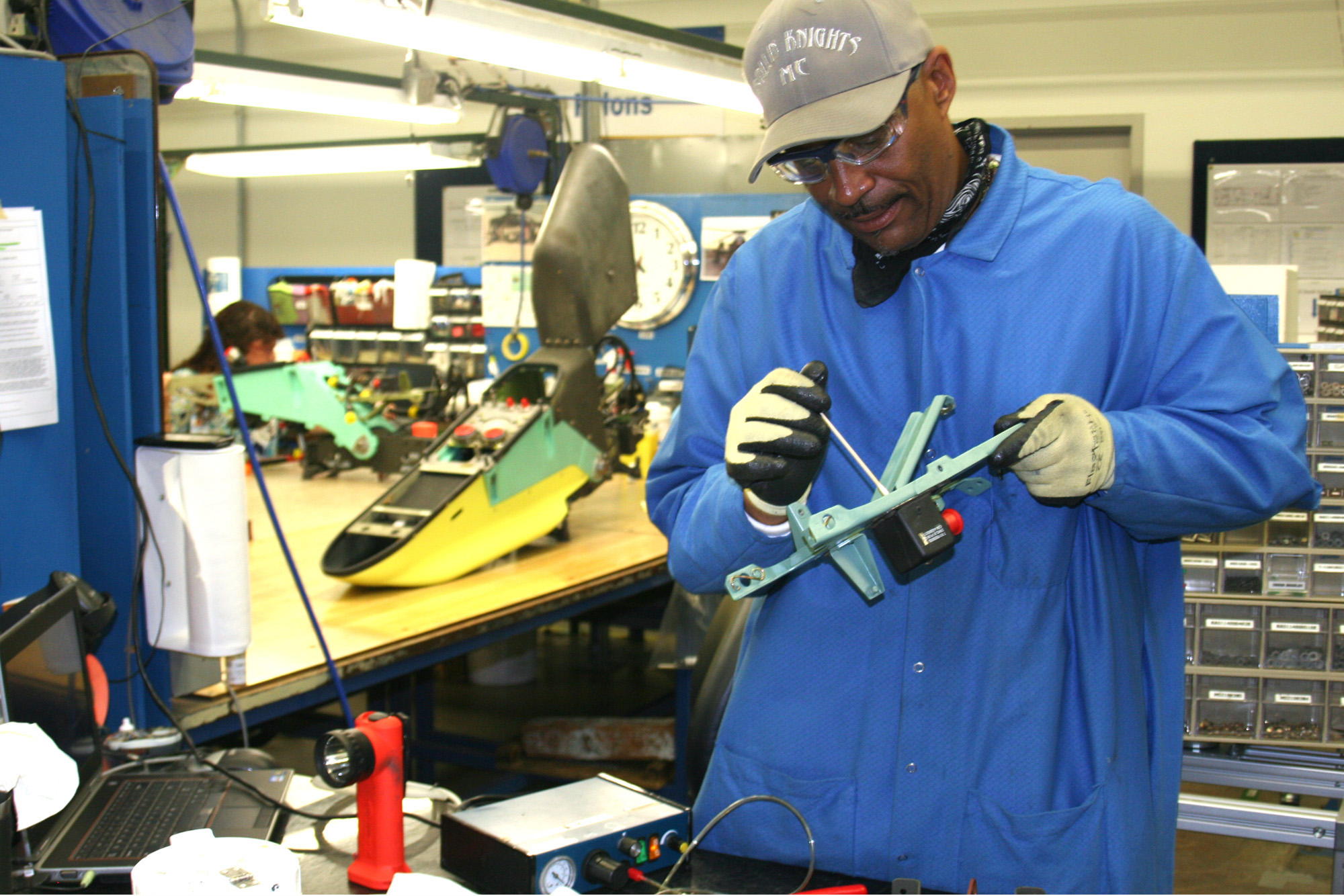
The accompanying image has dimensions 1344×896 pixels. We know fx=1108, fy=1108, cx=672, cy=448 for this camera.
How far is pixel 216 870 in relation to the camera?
2.78 ft

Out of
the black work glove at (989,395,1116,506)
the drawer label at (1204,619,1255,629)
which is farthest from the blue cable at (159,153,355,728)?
the drawer label at (1204,619,1255,629)

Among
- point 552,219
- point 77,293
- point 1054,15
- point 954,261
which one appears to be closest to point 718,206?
point 552,219

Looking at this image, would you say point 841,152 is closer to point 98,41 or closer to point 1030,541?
point 1030,541

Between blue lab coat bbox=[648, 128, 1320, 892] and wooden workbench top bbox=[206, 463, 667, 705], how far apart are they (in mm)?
1271

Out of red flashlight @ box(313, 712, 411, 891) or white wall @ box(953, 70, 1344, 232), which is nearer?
red flashlight @ box(313, 712, 411, 891)

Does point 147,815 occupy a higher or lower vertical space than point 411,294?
lower

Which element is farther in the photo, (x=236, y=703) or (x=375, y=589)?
(x=375, y=589)

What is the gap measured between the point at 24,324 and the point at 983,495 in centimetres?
145

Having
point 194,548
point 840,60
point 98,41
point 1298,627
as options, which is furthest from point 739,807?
point 98,41

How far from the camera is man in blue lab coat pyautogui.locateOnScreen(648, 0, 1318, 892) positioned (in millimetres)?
1183

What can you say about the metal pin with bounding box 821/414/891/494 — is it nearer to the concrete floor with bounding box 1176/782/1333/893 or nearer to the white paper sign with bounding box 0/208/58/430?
the white paper sign with bounding box 0/208/58/430

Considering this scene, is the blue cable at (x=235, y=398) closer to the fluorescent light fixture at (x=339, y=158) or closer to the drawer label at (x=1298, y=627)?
→ the drawer label at (x=1298, y=627)

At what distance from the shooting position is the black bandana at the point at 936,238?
1327 mm

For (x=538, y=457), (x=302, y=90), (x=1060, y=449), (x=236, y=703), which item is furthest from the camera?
(x=302, y=90)
